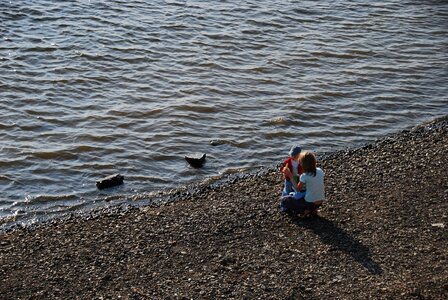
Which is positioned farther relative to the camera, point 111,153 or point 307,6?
point 307,6

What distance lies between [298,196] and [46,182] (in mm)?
4719

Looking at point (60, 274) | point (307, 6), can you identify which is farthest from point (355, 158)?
point (307, 6)

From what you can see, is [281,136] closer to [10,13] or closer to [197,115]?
[197,115]

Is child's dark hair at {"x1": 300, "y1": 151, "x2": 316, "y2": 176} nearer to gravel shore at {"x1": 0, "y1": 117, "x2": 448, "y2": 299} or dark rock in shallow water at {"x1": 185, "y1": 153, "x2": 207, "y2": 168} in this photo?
gravel shore at {"x1": 0, "y1": 117, "x2": 448, "y2": 299}

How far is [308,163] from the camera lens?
13.0m

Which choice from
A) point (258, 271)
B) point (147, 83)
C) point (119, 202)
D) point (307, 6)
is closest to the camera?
point (258, 271)

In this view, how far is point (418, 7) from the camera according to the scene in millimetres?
25953

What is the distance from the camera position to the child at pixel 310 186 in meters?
13.0

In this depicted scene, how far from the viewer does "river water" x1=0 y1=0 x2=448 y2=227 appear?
1619 cm

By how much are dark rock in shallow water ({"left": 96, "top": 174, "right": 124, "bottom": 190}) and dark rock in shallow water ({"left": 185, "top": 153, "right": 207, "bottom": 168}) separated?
1439mm

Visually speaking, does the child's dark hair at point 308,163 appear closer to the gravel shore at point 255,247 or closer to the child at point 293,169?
the child at point 293,169

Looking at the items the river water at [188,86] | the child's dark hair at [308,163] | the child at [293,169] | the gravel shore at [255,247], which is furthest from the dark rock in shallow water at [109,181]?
the child's dark hair at [308,163]

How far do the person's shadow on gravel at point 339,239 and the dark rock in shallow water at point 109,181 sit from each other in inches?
140

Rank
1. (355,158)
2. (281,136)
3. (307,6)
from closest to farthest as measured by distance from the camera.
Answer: (355,158), (281,136), (307,6)
